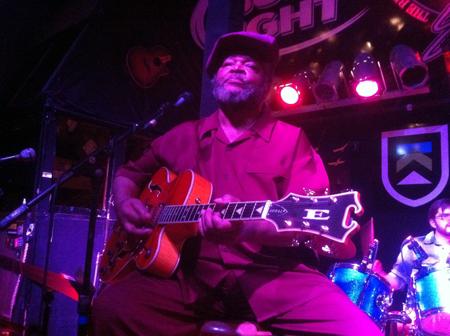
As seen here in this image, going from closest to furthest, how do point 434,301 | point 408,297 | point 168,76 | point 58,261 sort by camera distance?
point 434,301 → point 408,297 → point 58,261 → point 168,76

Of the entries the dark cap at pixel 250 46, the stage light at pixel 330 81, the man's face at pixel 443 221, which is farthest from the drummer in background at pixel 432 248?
the dark cap at pixel 250 46

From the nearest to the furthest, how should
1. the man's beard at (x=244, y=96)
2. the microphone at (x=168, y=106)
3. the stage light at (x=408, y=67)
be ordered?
the man's beard at (x=244, y=96), the microphone at (x=168, y=106), the stage light at (x=408, y=67)

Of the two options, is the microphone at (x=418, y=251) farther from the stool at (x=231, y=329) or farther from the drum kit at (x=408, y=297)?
the stool at (x=231, y=329)

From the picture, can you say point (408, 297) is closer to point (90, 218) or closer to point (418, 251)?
point (418, 251)

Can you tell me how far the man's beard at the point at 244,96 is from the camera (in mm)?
2266

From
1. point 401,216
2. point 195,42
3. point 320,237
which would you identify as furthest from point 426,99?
point 320,237

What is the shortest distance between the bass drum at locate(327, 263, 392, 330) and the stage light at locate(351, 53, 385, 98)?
7.02 feet

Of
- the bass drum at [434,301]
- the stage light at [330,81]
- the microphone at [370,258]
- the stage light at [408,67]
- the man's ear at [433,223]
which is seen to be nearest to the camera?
the bass drum at [434,301]

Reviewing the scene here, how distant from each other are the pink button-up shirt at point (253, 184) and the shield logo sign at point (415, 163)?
11.6 feet

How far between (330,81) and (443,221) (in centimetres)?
211

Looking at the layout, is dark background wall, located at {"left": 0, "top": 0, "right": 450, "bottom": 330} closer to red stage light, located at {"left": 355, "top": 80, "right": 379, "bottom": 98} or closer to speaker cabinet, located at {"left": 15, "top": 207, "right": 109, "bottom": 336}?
red stage light, located at {"left": 355, "top": 80, "right": 379, "bottom": 98}

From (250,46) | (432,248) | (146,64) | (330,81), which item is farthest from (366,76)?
(146,64)

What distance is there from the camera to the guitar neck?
5.54ft

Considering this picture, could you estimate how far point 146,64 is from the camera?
20.7ft
